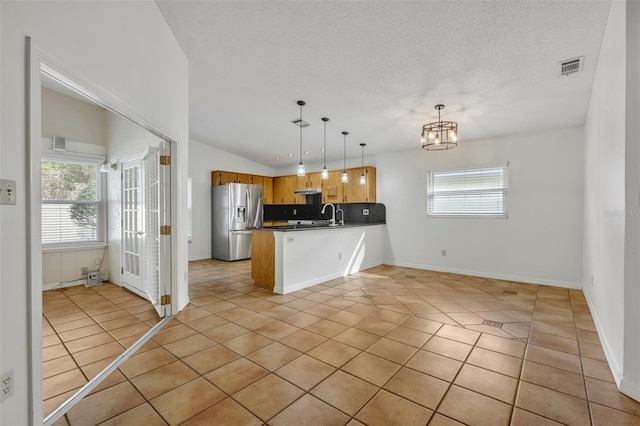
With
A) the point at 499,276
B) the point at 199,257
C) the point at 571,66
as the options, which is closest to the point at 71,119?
the point at 199,257

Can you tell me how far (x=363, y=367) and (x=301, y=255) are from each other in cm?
240

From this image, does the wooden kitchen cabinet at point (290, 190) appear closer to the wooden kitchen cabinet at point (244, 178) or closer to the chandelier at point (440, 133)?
the wooden kitchen cabinet at point (244, 178)

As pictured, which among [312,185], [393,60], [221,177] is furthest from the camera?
[312,185]

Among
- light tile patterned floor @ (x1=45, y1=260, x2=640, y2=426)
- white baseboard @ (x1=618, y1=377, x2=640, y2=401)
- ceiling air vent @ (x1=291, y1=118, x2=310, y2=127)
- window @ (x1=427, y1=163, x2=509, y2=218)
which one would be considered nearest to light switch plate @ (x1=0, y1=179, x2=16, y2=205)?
light tile patterned floor @ (x1=45, y1=260, x2=640, y2=426)

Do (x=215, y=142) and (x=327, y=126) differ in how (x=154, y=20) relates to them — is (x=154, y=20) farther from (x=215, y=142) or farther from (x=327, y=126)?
(x=215, y=142)

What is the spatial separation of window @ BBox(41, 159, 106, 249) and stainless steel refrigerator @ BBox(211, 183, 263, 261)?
2.44 meters

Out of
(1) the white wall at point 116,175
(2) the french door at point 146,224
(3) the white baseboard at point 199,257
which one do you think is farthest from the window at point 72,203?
(3) the white baseboard at point 199,257

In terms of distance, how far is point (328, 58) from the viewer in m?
3.16

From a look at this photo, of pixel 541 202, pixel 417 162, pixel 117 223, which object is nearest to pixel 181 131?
pixel 117 223

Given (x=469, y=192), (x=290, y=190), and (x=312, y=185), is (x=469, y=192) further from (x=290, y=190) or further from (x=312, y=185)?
(x=290, y=190)

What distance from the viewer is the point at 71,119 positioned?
4.61 meters

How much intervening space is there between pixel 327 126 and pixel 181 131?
2555mm

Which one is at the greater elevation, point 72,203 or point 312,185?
point 312,185

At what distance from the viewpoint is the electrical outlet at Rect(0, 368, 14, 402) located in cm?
A: 126
